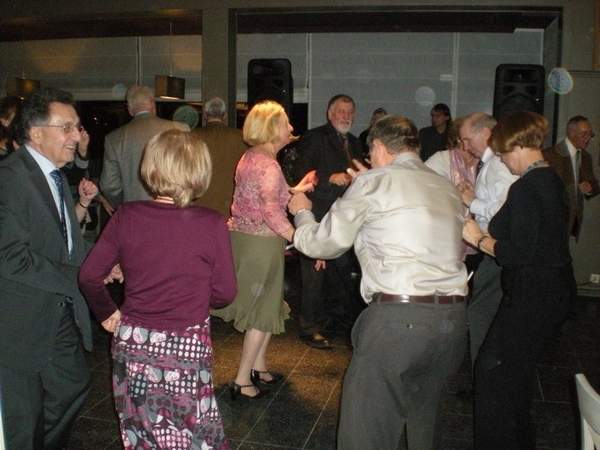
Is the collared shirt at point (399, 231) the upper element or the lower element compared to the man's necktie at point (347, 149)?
lower

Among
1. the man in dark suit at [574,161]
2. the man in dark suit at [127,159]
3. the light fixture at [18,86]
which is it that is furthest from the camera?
the light fixture at [18,86]

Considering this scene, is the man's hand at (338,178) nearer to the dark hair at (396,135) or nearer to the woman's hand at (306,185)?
the woman's hand at (306,185)

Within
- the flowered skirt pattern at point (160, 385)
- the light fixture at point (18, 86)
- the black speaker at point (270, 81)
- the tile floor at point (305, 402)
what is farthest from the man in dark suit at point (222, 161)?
the light fixture at point (18, 86)

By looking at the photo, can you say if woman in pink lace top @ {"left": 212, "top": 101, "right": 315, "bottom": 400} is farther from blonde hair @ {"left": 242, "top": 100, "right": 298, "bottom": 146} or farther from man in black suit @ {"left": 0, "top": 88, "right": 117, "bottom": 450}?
man in black suit @ {"left": 0, "top": 88, "right": 117, "bottom": 450}

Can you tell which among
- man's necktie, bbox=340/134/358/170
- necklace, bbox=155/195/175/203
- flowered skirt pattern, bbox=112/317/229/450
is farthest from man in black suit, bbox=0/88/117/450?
man's necktie, bbox=340/134/358/170

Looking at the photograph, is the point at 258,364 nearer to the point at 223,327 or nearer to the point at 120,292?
the point at 223,327

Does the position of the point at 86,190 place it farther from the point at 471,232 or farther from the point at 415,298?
the point at 471,232

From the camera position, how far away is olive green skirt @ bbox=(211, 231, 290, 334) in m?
3.30

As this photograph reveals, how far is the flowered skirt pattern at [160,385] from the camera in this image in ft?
6.58

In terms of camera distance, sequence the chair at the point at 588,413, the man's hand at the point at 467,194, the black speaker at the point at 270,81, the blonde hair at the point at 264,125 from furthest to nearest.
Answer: the black speaker at the point at 270,81 → the blonde hair at the point at 264,125 → the man's hand at the point at 467,194 → the chair at the point at 588,413

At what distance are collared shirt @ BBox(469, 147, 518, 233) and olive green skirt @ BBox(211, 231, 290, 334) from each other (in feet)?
3.53

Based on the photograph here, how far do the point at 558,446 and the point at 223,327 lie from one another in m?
2.71

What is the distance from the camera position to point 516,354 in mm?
2457

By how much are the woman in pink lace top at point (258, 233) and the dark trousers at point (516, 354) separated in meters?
1.17
